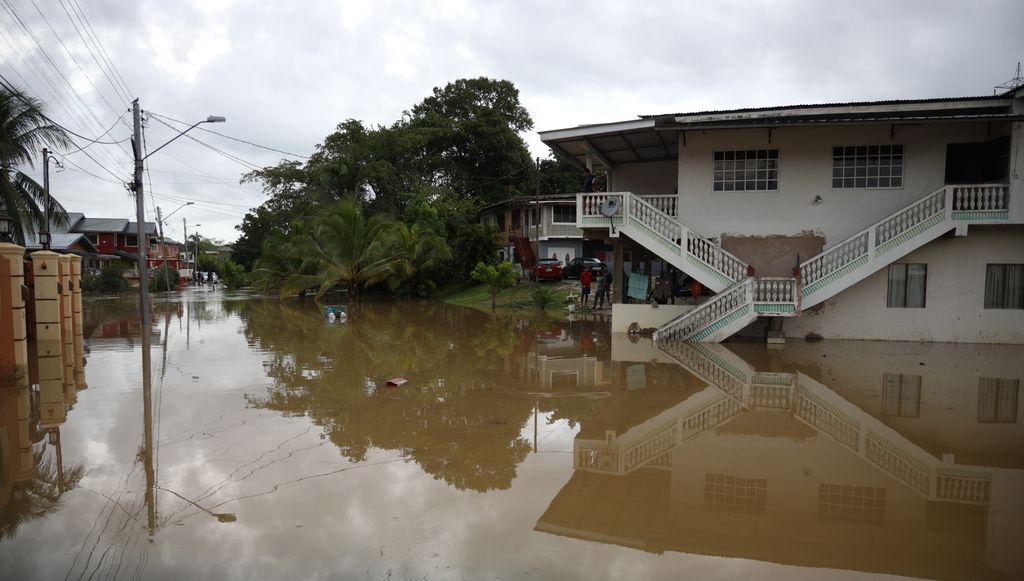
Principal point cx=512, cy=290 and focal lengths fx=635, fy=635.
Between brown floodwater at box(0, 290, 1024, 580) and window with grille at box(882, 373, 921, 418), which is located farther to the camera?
window with grille at box(882, 373, 921, 418)

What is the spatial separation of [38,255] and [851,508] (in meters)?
15.6

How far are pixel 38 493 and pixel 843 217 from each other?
16.4m

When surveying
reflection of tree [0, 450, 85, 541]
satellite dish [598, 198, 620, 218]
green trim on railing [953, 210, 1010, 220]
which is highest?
satellite dish [598, 198, 620, 218]

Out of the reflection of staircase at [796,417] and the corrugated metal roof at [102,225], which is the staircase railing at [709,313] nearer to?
the reflection of staircase at [796,417]

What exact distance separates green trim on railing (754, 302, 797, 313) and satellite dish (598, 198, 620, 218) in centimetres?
394

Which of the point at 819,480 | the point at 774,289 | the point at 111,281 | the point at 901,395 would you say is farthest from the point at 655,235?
the point at 111,281

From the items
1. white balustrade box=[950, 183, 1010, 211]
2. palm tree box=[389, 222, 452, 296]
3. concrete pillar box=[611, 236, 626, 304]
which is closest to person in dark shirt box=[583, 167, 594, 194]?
concrete pillar box=[611, 236, 626, 304]

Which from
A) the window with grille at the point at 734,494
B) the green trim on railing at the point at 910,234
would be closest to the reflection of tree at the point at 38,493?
the window with grille at the point at 734,494

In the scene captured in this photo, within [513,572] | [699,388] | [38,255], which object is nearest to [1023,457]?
[699,388]

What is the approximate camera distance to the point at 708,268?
592 inches

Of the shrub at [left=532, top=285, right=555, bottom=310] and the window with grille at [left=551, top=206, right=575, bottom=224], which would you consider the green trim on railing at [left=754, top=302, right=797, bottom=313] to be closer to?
the shrub at [left=532, top=285, right=555, bottom=310]

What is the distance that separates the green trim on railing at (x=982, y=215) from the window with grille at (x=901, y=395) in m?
5.16

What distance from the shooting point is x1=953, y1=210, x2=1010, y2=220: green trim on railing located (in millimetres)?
14117

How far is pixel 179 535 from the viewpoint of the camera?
16.0ft
